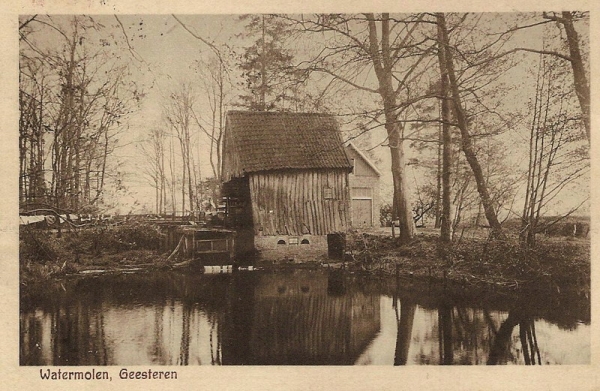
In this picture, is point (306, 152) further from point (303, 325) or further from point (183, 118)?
point (303, 325)

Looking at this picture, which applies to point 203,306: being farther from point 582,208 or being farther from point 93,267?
point 582,208

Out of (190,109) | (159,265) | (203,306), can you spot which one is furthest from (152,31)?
(159,265)

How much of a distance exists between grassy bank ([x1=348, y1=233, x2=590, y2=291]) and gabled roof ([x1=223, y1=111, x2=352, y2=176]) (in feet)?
3.49

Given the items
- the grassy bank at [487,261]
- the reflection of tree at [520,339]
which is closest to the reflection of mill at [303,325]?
the grassy bank at [487,261]

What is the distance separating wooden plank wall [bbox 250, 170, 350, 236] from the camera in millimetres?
5008

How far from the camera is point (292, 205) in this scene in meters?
A: 5.06

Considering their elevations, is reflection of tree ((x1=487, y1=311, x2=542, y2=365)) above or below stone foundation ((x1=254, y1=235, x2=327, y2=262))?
below

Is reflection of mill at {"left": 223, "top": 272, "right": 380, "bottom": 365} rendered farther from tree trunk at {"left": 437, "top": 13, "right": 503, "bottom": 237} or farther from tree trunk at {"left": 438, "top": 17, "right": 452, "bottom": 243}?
tree trunk at {"left": 437, "top": 13, "right": 503, "bottom": 237}

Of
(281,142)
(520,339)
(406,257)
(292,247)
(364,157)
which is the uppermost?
(281,142)

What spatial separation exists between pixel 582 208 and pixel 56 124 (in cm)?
398

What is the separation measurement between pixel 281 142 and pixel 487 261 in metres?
2.30

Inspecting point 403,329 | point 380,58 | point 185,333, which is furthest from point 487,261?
point 185,333

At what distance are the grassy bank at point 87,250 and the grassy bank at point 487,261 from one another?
7.26ft

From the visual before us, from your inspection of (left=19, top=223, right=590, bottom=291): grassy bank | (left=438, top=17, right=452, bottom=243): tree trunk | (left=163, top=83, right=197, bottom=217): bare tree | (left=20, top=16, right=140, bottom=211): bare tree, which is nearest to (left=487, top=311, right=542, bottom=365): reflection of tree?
(left=19, top=223, right=590, bottom=291): grassy bank
